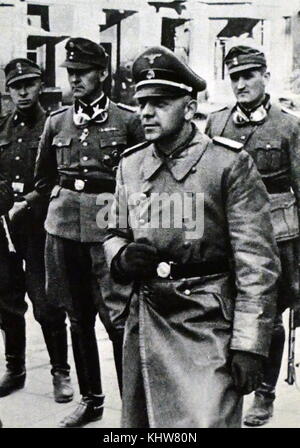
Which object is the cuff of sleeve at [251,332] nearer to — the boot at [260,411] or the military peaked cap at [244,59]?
the boot at [260,411]

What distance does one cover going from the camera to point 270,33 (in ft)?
19.9

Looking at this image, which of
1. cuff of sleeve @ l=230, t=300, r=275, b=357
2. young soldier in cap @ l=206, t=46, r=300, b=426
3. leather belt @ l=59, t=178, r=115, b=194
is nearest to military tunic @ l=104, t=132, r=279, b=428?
cuff of sleeve @ l=230, t=300, r=275, b=357

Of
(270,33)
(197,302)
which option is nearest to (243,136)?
(270,33)

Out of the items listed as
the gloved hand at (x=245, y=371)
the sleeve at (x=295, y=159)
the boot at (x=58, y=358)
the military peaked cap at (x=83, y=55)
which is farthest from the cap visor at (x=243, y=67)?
the gloved hand at (x=245, y=371)

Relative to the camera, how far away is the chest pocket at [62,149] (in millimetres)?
4691

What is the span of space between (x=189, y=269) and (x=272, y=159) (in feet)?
5.70

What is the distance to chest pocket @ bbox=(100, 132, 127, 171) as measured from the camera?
182 inches

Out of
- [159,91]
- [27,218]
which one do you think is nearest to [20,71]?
[27,218]

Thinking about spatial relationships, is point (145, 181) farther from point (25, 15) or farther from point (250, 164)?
point (25, 15)

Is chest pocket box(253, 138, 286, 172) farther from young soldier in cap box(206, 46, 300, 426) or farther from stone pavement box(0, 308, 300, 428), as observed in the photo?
stone pavement box(0, 308, 300, 428)

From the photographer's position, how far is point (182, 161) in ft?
10.7

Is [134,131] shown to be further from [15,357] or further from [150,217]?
[15,357]

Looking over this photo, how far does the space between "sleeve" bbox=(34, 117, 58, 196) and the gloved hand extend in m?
2.24

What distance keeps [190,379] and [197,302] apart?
0.29 m
